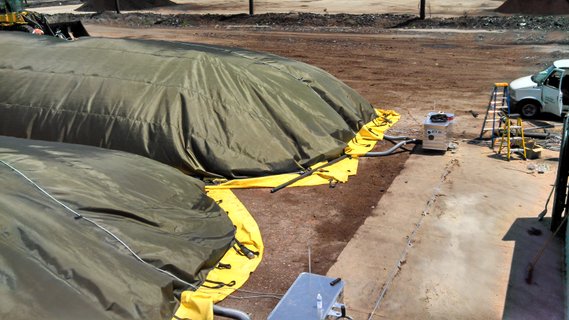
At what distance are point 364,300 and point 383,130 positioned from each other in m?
8.08

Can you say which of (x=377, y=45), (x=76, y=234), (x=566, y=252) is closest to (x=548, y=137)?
(x=566, y=252)

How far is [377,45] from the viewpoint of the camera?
29734 millimetres

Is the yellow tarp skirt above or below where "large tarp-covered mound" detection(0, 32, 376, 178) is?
below

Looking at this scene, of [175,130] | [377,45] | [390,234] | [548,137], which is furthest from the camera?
[377,45]

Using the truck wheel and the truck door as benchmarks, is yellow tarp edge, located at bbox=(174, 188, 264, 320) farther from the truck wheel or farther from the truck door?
the truck door

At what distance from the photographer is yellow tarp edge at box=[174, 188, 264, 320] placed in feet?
23.4

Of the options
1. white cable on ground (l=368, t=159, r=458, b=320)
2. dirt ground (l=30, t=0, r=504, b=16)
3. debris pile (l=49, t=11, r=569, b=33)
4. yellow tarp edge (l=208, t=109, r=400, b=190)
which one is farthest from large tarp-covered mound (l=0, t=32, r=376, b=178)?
dirt ground (l=30, t=0, r=504, b=16)

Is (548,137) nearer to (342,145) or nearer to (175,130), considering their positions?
(342,145)

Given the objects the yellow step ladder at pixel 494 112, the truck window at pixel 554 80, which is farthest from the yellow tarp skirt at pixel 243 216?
the truck window at pixel 554 80

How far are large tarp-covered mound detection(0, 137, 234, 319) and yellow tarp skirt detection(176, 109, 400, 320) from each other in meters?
0.21

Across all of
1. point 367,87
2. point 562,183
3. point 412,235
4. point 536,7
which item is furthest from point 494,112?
point 536,7

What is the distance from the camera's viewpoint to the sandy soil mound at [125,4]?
181 ft

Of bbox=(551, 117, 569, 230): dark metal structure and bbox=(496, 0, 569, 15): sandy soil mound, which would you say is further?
bbox=(496, 0, 569, 15): sandy soil mound

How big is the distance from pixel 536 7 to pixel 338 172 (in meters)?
32.8
